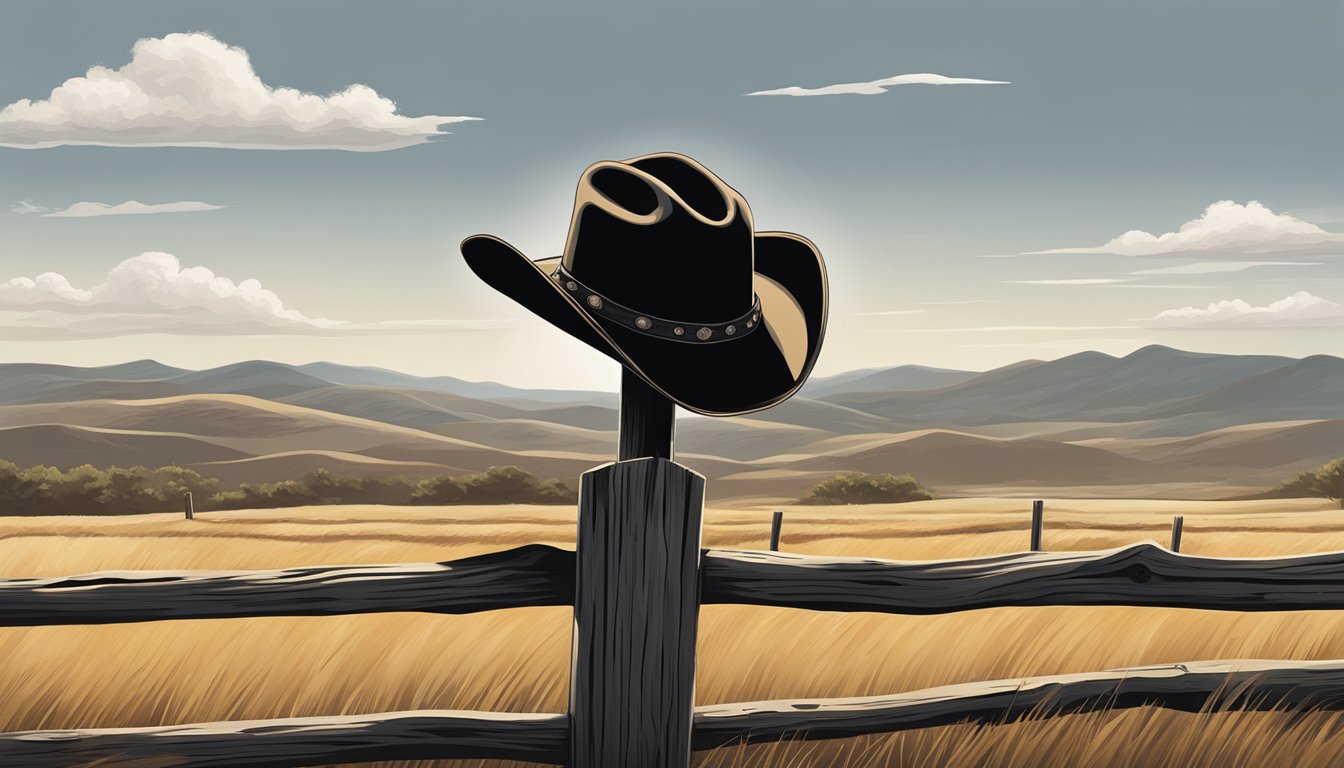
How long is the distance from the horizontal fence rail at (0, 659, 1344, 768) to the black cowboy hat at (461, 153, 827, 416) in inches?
45.6

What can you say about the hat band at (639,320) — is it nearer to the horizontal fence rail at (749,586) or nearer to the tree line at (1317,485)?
the horizontal fence rail at (749,586)

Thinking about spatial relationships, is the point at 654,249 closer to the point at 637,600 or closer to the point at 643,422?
the point at 643,422

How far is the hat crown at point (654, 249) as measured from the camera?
2.85 meters

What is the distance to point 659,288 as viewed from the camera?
286cm

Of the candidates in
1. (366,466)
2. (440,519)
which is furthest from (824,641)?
(366,466)

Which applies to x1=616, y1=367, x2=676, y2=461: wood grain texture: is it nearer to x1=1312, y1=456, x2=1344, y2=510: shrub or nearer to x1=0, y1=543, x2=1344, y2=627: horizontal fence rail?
x1=0, y1=543, x2=1344, y2=627: horizontal fence rail

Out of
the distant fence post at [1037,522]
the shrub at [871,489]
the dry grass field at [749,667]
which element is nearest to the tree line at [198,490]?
the shrub at [871,489]

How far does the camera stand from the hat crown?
2.85 metres

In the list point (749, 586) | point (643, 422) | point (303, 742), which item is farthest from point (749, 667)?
point (303, 742)

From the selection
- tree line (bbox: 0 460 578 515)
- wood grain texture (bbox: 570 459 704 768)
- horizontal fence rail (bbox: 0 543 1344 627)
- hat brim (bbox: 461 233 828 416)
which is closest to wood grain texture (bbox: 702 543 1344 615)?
horizontal fence rail (bbox: 0 543 1344 627)

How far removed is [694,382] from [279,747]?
5.53 feet

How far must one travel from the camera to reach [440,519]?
25609 mm

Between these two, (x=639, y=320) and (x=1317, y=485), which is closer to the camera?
(x=639, y=320)

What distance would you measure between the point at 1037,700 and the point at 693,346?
1914mm
